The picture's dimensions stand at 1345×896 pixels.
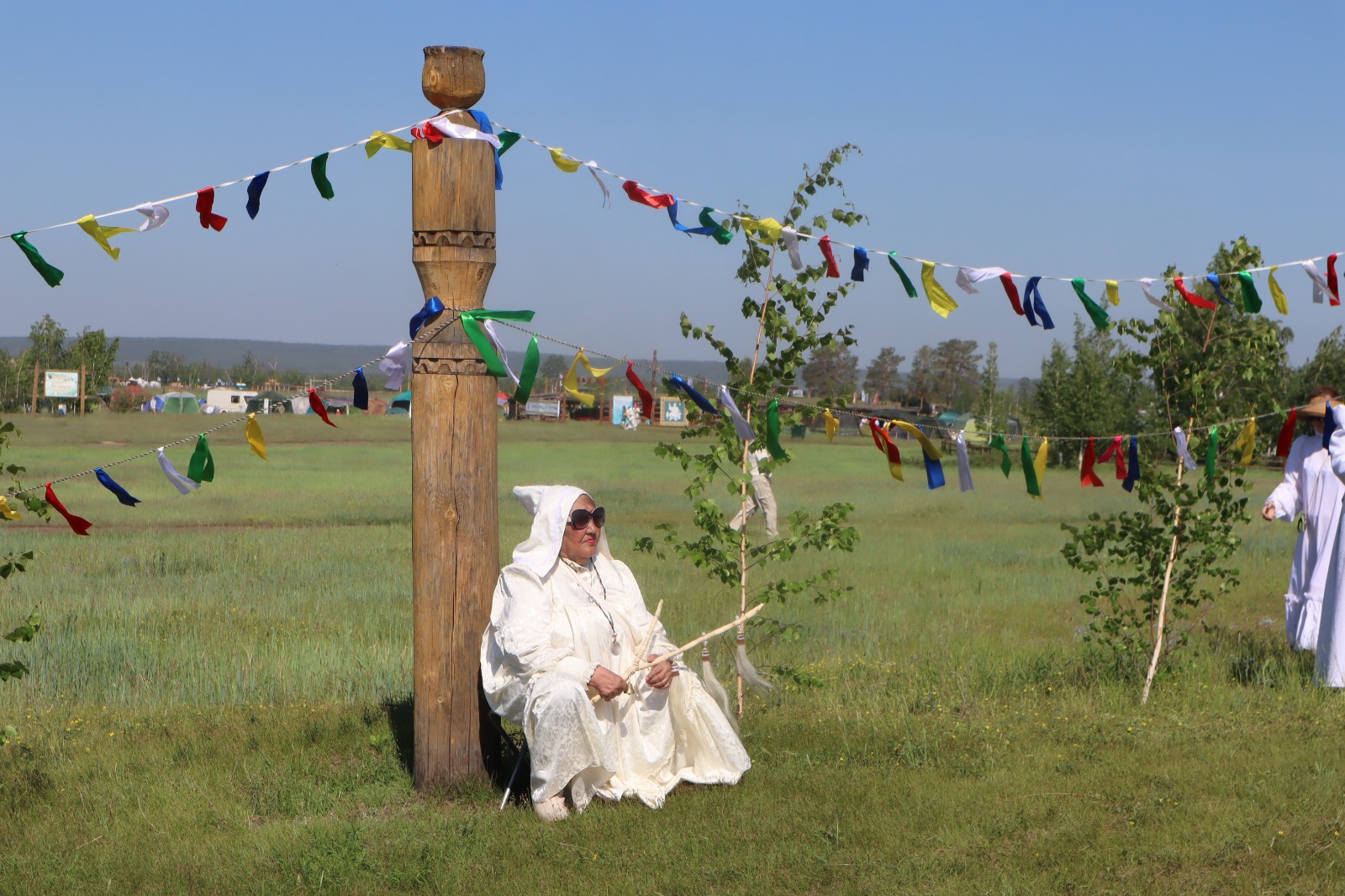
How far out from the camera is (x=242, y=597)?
13906 mm

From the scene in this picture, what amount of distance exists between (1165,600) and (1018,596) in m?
6.59

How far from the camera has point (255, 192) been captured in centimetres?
642

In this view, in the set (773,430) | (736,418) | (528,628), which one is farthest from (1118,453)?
(528,628)

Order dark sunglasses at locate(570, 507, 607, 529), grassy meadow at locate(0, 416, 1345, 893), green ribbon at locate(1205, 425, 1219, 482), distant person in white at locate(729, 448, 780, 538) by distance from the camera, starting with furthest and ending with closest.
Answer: green ribbon at locate(1205, 425, 1219, 482) → distant person in white at locate(729, 448, 780, 538) → dark sunglasses at locate(570, 507, 607, 529) → grassy meadow at locate(0, 416, 1345, 893)

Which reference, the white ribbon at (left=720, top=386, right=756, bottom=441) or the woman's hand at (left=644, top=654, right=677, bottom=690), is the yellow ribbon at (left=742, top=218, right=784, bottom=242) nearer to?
the white ribbon at (left=720, top=386, right=756, bottom=441)

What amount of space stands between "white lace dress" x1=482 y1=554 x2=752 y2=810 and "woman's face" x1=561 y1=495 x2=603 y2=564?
0.08 metres

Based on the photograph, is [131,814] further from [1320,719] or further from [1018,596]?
[1018,596]

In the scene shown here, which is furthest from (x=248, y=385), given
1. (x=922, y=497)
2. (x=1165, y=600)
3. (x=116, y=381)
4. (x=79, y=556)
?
(x=1165, y=600)

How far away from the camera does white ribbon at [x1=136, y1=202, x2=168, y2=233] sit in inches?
242

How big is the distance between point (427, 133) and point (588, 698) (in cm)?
265

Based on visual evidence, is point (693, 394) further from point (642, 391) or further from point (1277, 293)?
point (1277, 293)

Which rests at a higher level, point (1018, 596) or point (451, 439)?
point (451, 439)

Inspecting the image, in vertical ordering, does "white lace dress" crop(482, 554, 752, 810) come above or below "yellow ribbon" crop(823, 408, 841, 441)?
below

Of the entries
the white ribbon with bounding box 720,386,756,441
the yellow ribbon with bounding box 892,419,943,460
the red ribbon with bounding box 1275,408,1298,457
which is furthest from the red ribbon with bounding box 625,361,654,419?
the red ribbon with bounding box 1275,408,1298,457
